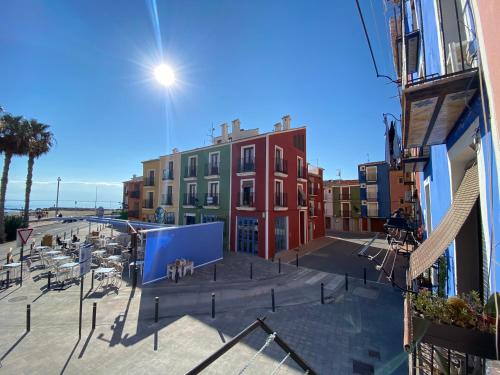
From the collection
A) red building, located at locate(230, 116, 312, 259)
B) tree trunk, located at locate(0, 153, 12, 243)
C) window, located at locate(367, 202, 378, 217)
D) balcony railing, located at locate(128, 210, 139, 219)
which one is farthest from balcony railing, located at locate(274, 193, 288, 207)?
tree trunk, located at locate(0, 153, 12, 243)

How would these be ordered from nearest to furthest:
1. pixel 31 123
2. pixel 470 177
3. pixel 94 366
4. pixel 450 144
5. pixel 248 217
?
pixel 470 177
pixel 450 144
pixel 94 366
pixel 248 217
pixel 31 123

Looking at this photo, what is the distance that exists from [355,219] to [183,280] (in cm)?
3198

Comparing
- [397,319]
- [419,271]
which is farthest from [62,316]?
[397,319]

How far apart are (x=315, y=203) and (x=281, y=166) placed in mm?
10312

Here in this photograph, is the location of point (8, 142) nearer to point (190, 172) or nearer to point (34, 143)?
point (34, 143)

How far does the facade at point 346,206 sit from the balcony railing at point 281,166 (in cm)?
2187

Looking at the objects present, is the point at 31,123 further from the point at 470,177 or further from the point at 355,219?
the point at 355,219

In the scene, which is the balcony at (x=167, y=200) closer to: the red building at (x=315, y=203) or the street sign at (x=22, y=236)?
the street sign at (x=22, y=236)

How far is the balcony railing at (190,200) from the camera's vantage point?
22188 mm

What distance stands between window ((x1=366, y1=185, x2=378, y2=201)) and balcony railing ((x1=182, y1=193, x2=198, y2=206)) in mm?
25820

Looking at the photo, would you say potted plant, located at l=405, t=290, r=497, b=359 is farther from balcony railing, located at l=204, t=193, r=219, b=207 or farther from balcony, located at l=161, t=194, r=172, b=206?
balcony, located at l=161, t=194, r=172, b=206

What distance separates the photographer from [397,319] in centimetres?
801

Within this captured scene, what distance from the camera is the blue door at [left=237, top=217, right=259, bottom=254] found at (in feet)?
58.7

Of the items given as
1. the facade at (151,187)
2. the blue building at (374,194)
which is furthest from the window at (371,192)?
the facade at (151,187)
